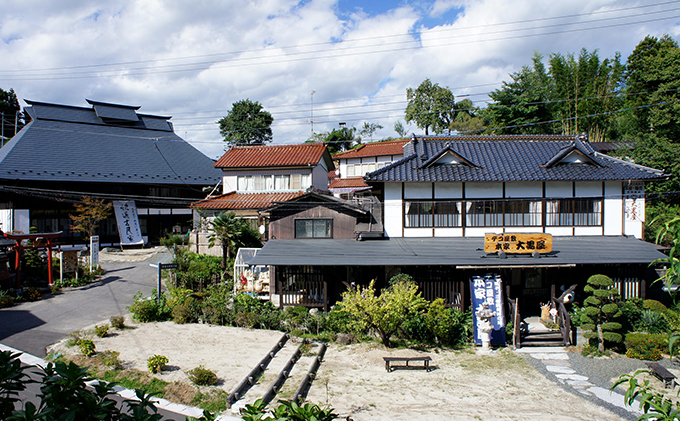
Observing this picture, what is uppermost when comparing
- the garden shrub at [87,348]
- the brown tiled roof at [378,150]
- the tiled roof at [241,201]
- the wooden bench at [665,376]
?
Answer: the brown tiled roof at [378,150]

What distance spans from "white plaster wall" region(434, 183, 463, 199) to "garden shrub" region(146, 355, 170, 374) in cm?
1428

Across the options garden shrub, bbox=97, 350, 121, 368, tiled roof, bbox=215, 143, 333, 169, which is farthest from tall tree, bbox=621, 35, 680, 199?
garden shrub, bbox=97, 350, 121, 368

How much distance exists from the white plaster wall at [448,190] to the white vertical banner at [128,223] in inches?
998

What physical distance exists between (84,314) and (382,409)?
1457 centimetres

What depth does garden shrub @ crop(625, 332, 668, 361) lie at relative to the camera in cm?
1410

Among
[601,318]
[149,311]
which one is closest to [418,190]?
[601,318]

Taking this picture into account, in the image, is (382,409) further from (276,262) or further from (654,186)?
(654,186)

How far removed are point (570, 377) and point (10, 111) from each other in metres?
70.6

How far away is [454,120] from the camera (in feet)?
171

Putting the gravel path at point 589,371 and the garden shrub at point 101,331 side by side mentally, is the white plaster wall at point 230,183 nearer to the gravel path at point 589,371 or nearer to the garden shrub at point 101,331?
the garden shrub at point 101,331

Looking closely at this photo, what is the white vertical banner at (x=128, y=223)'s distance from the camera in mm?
32250

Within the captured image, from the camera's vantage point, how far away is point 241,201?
2923cm

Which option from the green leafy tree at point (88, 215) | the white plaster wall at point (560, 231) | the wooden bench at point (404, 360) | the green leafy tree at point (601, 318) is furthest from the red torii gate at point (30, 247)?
the white plaster wall at point (560, 231)

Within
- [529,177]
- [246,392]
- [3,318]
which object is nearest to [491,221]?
[529,177]
